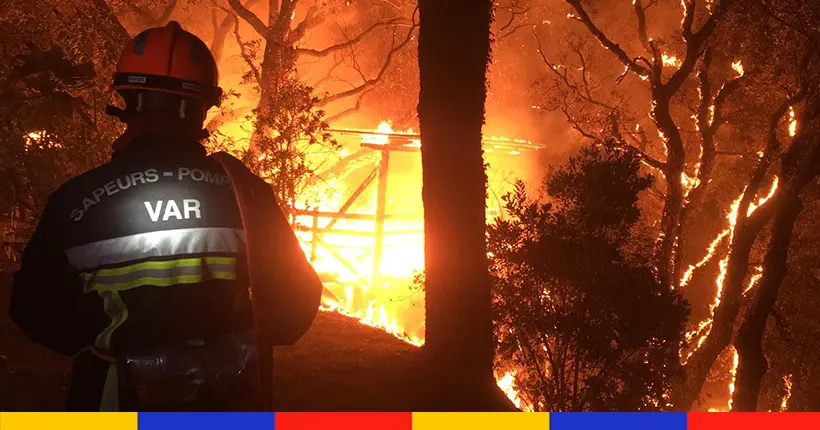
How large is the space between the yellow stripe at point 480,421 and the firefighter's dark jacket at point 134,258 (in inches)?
57.7

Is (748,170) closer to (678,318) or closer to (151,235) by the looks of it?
(678,318)

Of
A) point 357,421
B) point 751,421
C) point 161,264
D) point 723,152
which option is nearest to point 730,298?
point 723,152

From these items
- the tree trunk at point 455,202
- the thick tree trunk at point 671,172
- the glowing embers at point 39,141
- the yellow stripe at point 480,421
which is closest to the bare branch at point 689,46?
the thick tree trunk at point 671,172

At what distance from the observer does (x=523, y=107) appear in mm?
33688

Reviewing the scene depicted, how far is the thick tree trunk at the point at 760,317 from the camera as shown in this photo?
46.5 feet

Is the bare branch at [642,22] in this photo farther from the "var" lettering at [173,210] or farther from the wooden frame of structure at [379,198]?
the "var" lettering at [173,210]

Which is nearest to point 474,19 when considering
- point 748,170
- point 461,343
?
point 461,343

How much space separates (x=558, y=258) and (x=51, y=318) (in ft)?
20.9

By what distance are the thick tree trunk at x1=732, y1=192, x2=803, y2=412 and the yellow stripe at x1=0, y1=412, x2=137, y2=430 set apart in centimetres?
1302

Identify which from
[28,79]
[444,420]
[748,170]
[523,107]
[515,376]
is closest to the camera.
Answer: [444,420]

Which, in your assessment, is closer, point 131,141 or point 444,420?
point 131,141

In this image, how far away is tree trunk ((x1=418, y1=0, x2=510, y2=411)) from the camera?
255 inches

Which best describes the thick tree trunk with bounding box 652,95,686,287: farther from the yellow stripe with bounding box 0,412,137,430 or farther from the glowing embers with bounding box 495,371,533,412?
the yellow stripe with bounding box 0,412,137,430

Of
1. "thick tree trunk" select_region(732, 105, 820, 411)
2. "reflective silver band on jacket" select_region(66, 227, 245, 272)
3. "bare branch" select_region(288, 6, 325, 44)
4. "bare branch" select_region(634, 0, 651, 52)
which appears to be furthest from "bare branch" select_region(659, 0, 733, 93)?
"reflective silver band on jacket" select_region(66, 227, 245, 272)
